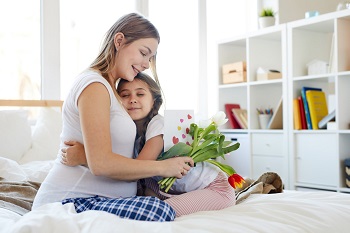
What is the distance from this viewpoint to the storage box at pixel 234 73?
418 cm

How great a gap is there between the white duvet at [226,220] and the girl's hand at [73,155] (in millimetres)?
165

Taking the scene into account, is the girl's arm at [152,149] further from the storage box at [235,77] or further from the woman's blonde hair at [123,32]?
the storage box at [235,77]

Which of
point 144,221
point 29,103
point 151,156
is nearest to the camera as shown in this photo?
point 144,221

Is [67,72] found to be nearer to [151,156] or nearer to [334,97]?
[334,97]

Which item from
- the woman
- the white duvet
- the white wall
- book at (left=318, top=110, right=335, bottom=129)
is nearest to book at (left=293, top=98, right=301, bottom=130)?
book at (left=318, top=110, right=335, bottom=129)

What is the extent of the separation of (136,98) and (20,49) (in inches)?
78.6

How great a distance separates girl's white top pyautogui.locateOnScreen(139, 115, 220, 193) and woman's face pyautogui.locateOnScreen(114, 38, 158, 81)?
0.60ft

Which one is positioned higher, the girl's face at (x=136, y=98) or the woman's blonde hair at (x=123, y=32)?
the woman's blonde hair at (x=123, y=32)

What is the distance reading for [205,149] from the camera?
165cm

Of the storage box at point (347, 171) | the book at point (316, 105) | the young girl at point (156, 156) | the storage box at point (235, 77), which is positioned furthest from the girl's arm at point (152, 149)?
the storage box at point (235, 77)

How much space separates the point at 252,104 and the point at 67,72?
4.86ft

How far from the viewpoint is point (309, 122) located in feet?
11.9

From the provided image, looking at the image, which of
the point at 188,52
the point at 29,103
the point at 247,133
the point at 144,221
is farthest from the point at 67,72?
the point at 144,221

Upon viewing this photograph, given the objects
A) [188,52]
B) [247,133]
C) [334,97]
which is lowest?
[247,133]
